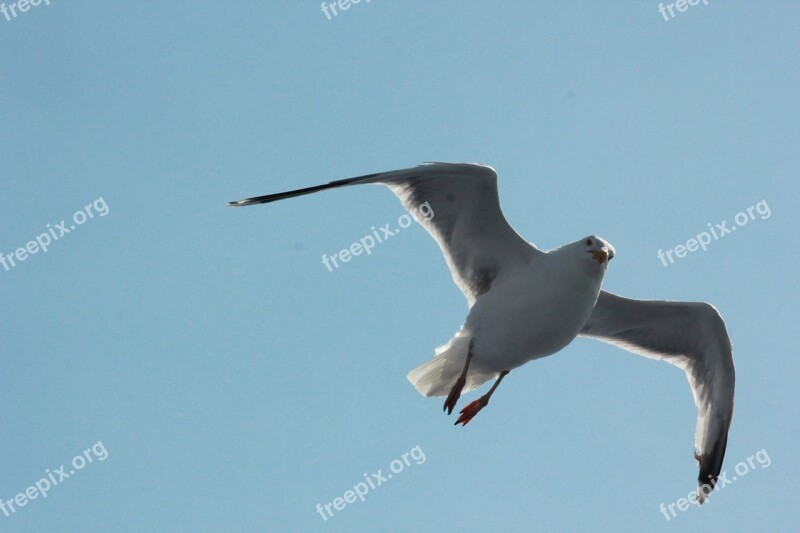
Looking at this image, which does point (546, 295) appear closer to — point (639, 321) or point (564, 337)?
point (564, 337)

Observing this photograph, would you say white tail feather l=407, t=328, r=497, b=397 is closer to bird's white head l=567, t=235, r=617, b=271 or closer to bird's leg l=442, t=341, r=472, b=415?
bird's leg l=442, t=341, r=472, b=415

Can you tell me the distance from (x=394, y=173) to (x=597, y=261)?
7.57 feet

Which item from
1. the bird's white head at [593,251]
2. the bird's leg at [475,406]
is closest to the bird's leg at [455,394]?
the bird's leg at [475,406]

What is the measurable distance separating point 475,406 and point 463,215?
2.28 metres

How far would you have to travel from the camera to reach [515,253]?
36.5ft

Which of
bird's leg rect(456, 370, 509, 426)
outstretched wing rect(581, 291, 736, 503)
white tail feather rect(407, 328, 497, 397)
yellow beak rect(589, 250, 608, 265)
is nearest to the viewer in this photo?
yellow beak rect(589, 250, 608, 265)

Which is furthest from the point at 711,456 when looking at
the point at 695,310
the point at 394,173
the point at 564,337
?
the point at 394,173

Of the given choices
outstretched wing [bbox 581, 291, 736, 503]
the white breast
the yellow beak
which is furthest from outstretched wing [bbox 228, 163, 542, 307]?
outstretched wing [bbox 581, 291, 736, 503]

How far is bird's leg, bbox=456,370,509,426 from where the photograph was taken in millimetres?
11539

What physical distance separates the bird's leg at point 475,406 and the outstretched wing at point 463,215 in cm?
100

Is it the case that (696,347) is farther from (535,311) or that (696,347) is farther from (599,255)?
(535,311)

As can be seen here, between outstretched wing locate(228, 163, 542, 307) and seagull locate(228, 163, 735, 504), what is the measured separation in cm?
1

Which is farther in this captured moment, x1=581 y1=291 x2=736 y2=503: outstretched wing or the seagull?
x1=581 y1=291 x2=736 y2=503: outstretched wing

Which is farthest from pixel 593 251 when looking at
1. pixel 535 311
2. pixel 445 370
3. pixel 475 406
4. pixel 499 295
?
pixel 475 406
